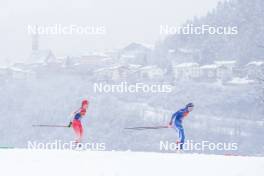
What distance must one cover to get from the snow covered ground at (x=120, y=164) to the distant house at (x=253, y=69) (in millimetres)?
2572

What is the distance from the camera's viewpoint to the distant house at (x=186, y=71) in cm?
912

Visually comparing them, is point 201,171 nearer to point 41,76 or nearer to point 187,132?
point 187,132

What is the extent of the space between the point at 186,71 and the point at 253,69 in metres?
1.15

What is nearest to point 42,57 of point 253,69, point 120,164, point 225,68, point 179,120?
point 179,120

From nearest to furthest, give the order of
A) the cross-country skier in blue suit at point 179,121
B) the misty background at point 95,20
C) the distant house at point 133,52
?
the cross-country skier in blue suit at point 179,121 < the misty background at point 95,20 < the distant house at point 133,52

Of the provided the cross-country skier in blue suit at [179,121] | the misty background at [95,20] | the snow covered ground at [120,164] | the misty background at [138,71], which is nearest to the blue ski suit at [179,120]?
the cross-country skier in blue suit at [179,121]

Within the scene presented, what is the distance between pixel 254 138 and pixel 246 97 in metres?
0.73

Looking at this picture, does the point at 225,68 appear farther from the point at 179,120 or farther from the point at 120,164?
the point at 120,164

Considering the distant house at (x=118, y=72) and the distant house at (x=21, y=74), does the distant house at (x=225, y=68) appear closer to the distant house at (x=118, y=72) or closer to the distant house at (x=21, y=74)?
the distant house at (x=118, y=72)

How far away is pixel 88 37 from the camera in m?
8.86

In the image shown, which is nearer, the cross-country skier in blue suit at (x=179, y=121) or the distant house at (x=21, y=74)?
the cross-country skier in blue suit at (x=179, y=121)

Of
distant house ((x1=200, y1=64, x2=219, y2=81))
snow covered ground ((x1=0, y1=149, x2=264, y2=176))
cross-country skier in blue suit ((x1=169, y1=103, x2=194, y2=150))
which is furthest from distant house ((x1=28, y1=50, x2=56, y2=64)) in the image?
distant house ((x1=200, y1=64, x2=219, y2=81))

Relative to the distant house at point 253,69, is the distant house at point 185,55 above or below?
above

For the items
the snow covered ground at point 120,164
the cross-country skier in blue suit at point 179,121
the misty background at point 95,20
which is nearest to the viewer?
the snow covered ground at point 120,164
